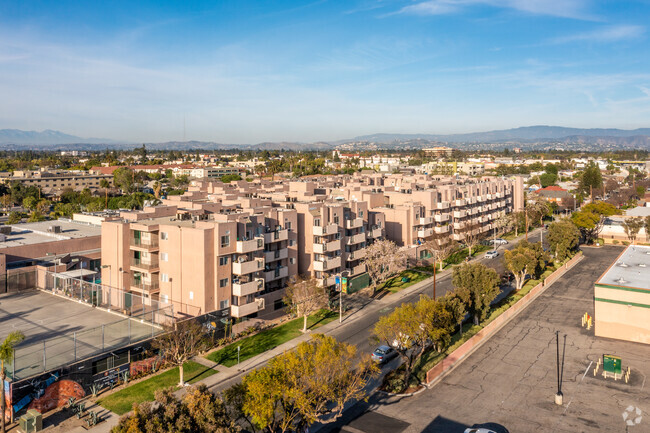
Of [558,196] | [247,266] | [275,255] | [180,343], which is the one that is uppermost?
[558,196]

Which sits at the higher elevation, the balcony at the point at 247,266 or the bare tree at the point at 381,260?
the balcony at the point at 247,266

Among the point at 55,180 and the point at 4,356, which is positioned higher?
the point at 55,180

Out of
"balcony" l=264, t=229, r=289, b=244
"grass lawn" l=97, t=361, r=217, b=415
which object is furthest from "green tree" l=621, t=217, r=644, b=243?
"grass lawn" l=97, t=361, r=217, b=415

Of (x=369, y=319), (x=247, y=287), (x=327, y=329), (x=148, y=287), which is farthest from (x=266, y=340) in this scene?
(x=148, y=287)

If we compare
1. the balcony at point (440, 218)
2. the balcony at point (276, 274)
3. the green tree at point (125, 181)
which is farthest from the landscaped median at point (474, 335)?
the green tree at point (125, 181)

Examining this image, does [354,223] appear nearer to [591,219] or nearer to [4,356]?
[4,356]

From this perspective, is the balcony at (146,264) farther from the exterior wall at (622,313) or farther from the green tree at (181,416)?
the exterior wall at (622,313)

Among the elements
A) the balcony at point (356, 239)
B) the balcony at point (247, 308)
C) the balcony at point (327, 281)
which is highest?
the balcony at point (356, 239)
